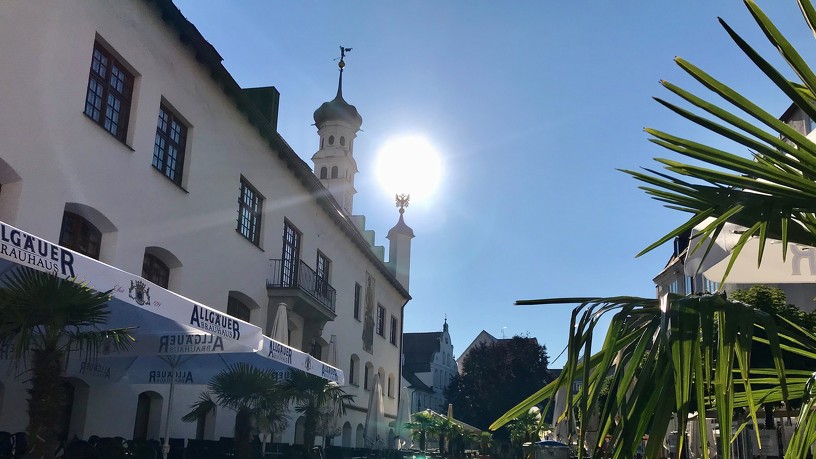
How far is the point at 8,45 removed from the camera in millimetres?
10008

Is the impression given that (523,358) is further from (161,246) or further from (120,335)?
(120,335)

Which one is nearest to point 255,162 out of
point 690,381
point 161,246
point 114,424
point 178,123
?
point 178,123

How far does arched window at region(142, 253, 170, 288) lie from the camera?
13781 mm

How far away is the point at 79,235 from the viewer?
11.8 meters

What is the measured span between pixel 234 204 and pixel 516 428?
35.0 metres

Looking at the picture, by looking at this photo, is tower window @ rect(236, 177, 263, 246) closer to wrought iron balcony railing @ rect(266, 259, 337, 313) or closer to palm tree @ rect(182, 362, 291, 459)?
wrought iron balcony railing @ rect(266, 259, 337, 313)

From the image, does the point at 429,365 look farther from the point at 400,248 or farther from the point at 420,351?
the point at 400,248

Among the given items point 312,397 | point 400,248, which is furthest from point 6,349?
point 400,248

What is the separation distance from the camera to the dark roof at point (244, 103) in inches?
574

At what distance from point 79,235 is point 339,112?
46.4 meters

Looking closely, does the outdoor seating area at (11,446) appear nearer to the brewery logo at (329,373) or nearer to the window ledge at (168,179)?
the brewery logo at (329,373)

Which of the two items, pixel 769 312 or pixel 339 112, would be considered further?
pixel 339 112

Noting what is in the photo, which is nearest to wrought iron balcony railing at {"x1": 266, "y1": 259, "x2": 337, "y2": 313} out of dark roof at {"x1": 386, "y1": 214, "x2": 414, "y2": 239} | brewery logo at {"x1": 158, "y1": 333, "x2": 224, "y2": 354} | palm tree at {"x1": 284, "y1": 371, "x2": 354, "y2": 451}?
palm tree at {"x1": 284, "y1": 371, "x2": 354, "y2": 451}

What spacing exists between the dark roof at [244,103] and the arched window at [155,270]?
4521 millimetres
